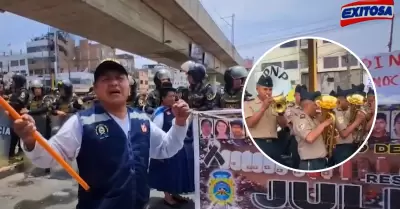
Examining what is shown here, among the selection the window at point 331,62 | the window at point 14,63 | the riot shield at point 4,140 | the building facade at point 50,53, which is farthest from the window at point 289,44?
the window at point 14,63

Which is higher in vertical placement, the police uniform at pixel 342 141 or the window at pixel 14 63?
the window at pixel 14 63

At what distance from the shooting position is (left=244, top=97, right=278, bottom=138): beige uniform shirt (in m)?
2.29

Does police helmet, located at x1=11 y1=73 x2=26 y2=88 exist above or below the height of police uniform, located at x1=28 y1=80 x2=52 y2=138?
above

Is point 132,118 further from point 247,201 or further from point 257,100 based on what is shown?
point 247,201

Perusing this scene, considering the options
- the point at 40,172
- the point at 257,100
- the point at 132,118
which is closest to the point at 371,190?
the point at 257,100

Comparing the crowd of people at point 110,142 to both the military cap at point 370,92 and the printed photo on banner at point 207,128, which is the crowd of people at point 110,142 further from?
the printed photo on banner at point 207,128

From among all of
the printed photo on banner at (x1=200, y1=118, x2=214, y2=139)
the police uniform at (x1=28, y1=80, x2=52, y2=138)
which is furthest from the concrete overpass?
the printed photo on banner at (x1=200, y1=118, x2=214, y2=139)

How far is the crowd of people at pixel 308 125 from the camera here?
2.19 meters

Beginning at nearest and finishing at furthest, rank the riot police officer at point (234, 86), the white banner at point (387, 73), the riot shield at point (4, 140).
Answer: the white banner at point (387, 73), the riot police officer at point (234, 86), the riot shield at point (4, 140)

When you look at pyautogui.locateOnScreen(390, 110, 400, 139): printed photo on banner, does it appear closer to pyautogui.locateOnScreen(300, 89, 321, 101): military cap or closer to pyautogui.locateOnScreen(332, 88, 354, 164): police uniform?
pyautogui.locateOnScreen(332, 88, 354, 164): police uniform

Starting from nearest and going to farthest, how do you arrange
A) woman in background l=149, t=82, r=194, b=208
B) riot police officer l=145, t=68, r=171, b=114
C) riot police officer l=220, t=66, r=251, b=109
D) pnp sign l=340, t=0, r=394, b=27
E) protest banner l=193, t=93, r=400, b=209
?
protest banner l=193, t=93, r=400, b=209, pnp sign l=340, t=0, r=394, b=27, woman in background l=149, t=82, r=194, b=208, riot police officer l=220, t=66, r=251, b=109, riot police officer l=145, t=68, r=171, b=114

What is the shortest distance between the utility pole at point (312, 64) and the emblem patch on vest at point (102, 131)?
126 centimetres

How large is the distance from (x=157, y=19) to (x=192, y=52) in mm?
5225

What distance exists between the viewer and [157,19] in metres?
13.3
